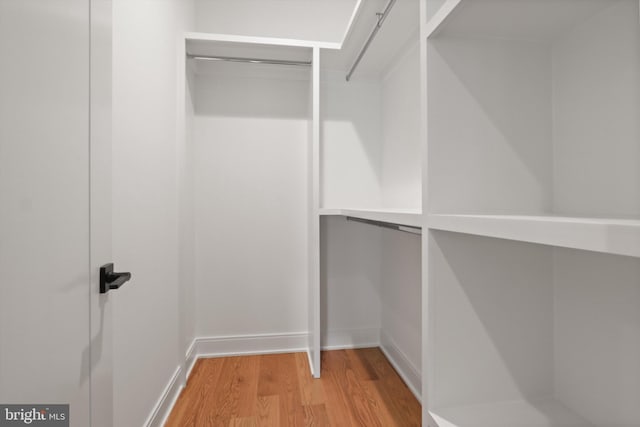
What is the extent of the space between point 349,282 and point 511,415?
1461 mm

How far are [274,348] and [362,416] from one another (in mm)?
855

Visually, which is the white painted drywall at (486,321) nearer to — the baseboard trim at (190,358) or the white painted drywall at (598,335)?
the white painted drywall at (598,335)

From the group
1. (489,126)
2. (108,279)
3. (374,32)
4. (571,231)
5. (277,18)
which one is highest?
(277,18)

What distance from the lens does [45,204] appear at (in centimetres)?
52

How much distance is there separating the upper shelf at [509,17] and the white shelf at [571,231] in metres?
0.47

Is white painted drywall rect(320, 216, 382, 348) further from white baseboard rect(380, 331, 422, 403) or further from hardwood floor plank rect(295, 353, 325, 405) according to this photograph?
hardwood floor plank rect(295, 353, 325, 405)

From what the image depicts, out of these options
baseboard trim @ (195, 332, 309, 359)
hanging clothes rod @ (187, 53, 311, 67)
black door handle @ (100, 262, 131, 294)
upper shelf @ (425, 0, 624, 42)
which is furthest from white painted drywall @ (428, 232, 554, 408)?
hanging clothes rod @ (187, 53, 311, 67)

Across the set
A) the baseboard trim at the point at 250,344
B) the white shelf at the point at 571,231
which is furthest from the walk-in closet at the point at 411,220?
the baseboard trim at the point at 250,344

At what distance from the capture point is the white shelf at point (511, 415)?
70cm

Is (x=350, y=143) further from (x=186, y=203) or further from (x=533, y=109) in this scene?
(x=533, y=109)

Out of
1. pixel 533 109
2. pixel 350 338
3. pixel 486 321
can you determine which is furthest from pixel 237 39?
pixel 350 338

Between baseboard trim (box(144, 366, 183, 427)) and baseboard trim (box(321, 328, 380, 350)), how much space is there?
961mm

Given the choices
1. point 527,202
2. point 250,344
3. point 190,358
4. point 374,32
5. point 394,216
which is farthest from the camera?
point 250,344

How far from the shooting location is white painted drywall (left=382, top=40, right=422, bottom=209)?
164cm
